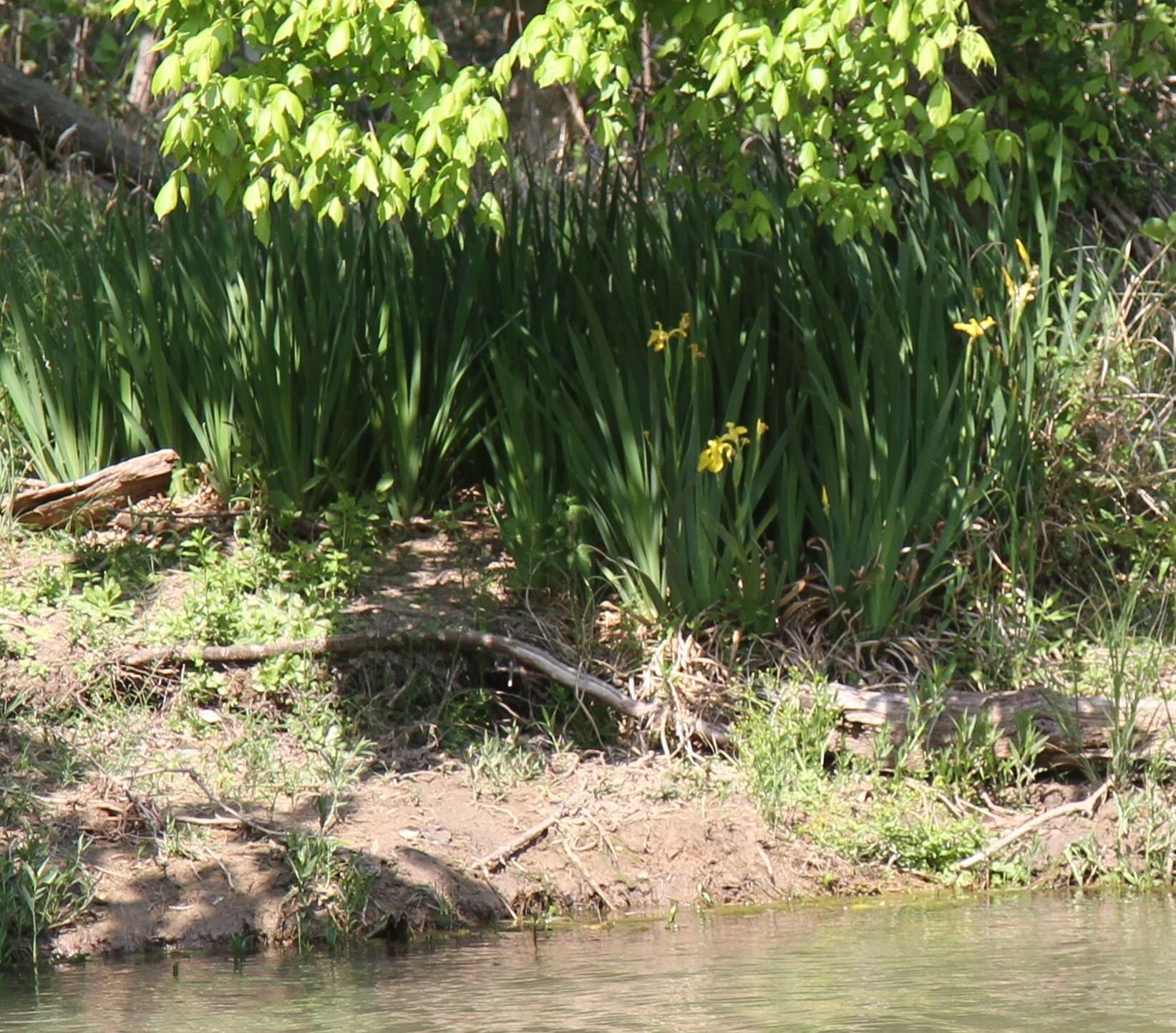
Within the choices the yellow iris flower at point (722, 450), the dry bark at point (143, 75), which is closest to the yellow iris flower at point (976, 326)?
the yellow iris flower at point (722, 450)

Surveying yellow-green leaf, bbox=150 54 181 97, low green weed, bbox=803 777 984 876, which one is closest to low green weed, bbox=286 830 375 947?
low green weed, bbox=803 777 984 876

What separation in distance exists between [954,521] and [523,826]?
1.98 metres

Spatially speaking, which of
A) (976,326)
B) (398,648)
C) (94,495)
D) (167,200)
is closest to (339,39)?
(167,200)

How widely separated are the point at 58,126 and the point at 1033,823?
7344 mm

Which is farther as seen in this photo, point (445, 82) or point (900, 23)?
point (445, 82)

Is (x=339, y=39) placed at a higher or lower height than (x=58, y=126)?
higher

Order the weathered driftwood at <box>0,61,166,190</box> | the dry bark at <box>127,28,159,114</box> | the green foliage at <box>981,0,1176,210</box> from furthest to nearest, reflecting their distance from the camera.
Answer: the dry bark at <box>127,28,159,114</box>, the weathered driftwood at <box>0,61,166,190</box>, the green foliage at <box>981,0,1176,210</box>

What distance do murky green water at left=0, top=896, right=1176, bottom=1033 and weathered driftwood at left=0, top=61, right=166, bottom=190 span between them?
21.7ft

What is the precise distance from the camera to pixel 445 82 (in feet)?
16.7

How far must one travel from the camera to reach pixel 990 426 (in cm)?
673

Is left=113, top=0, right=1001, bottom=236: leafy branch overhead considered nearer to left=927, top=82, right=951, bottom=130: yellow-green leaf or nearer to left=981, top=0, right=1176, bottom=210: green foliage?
left=927, top=82, right=951, bottom=130: yellow-green leaf

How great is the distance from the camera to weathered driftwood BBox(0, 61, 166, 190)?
10094mm

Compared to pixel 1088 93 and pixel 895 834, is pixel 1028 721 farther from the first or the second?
pixel 1088 93

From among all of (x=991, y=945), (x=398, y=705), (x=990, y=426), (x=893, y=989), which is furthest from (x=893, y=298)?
(x=893, y=989)
